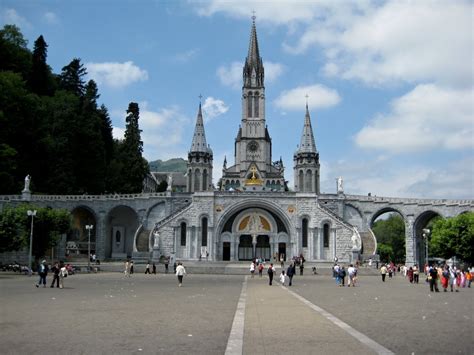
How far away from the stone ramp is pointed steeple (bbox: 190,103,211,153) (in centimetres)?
6259

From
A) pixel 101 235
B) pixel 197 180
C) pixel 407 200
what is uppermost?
pixel 197 180

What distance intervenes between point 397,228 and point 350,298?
74.4m

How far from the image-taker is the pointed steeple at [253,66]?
8838 cm

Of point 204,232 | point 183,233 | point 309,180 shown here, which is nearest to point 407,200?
point 309,180

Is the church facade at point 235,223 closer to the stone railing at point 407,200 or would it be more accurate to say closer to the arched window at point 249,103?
the stone railing at point 407,200

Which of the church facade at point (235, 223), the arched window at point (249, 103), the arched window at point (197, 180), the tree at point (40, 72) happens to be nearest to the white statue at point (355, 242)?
the church facade at point (235, 223)

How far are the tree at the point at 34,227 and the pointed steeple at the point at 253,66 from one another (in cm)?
5070

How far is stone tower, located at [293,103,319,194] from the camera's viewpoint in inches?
3009

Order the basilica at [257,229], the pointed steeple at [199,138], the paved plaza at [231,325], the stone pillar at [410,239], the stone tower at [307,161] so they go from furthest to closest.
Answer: the pointed steeple at [199,138], the stone tower at [307,161], the stone pillar at [410,239], the basilica at [257,229], the paved plaza at [231,325]

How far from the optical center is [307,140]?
76812 millimetres

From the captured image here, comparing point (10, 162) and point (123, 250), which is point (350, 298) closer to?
point (10, 162)

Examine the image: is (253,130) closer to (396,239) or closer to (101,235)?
(396,239)

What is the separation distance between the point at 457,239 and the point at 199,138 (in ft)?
146

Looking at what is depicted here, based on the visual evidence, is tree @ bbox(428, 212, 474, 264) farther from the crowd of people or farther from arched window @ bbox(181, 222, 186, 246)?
arched window @ bbox(181, 222, 186, 246)
